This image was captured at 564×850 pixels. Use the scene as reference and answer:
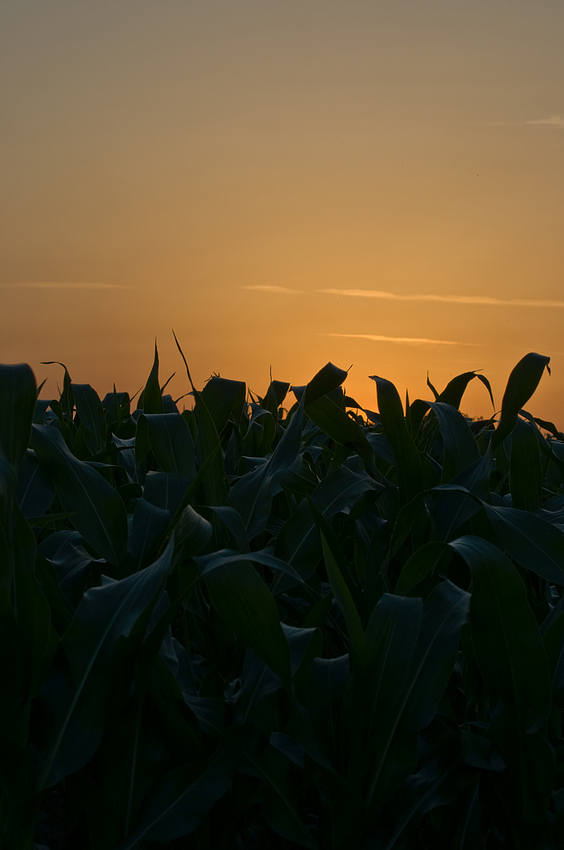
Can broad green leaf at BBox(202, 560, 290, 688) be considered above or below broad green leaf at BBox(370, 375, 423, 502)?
below

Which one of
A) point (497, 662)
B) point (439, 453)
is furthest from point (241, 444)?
point (497, 662)

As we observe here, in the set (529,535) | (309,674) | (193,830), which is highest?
(529,535)

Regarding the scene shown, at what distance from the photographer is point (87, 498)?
75 centimetres

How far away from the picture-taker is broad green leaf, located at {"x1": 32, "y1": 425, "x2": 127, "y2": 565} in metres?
0.72

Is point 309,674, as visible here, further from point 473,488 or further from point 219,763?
point 473,488

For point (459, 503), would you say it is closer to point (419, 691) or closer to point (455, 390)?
point (419, 691)

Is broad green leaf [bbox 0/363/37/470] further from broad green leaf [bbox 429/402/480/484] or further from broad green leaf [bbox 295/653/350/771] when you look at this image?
broad green leaf [bbox 429/402/480/484]

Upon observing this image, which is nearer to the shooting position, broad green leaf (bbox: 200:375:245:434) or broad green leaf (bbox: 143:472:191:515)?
broad green leaf (bbox: 143:472:191:515)

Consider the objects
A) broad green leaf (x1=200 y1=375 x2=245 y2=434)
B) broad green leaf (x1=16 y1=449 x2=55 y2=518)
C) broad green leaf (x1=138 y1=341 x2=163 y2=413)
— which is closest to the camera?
broad green leaf (x1=16 y1=449 x2=55 y2=518)

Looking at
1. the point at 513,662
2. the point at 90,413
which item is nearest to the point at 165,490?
the point at 513,662

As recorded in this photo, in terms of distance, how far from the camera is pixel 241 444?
4.42ft

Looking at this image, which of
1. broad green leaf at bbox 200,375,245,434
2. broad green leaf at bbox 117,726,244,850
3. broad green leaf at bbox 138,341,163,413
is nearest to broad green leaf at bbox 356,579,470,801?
broad green leaf at bbox 117,726,244,850

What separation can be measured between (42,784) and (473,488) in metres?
0.60

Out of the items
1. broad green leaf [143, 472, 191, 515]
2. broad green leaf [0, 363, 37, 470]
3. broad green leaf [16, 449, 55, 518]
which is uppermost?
broad green leaf [0, 363, 37, 470]
